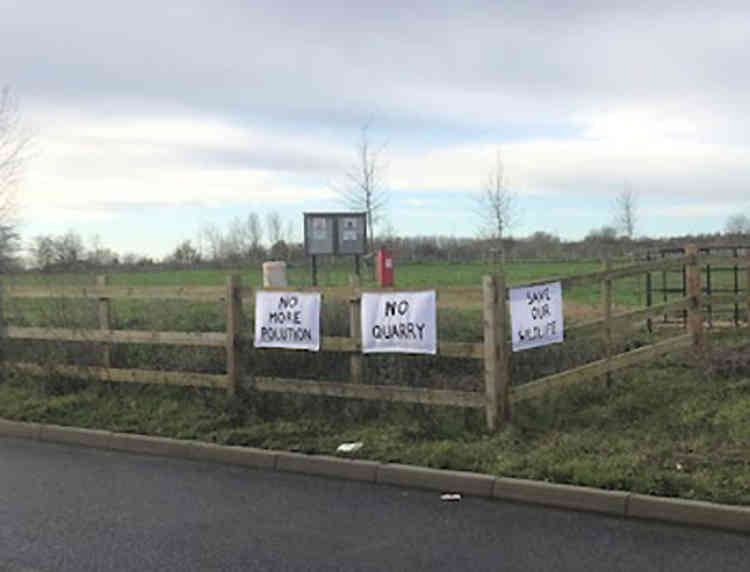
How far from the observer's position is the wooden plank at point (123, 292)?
9.26 m

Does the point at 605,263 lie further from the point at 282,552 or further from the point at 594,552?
the point at 282,552

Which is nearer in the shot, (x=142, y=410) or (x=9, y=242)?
(x=142, y=410)

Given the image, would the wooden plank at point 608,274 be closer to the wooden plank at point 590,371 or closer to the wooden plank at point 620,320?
the wooden plank at point 620,320

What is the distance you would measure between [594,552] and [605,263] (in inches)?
186

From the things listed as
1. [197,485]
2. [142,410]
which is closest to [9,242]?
[142,410]

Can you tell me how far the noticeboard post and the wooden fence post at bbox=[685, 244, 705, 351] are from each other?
8006 mm

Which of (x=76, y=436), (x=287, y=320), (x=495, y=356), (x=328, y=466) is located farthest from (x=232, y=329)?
(x=495, y=356)

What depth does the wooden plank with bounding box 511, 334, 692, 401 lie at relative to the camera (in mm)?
7465

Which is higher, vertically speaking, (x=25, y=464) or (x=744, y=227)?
(x=744, y=227)

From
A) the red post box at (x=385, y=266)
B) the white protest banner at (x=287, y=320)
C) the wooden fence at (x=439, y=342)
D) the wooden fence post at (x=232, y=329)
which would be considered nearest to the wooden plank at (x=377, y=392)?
the wooden fence at (x=439, y=342)

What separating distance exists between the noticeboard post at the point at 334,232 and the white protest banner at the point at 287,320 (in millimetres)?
7959

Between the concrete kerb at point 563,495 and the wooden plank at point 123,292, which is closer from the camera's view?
the concrete kerb at point 563,495

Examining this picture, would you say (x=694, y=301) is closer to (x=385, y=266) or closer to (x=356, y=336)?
(x=356, y=336)

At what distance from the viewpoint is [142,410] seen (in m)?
8.74
